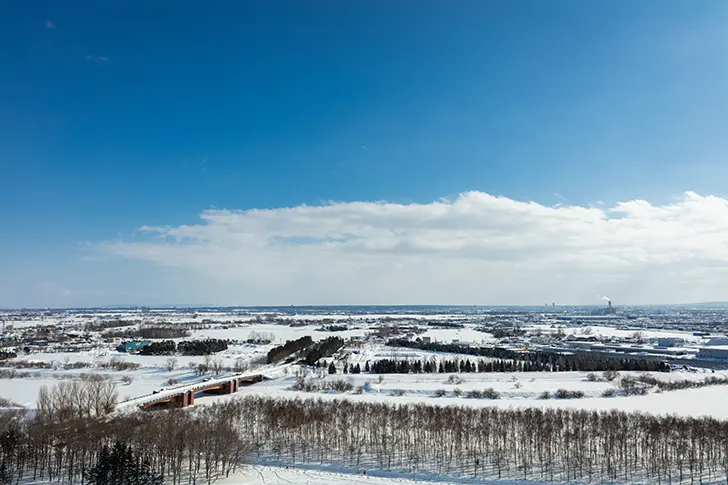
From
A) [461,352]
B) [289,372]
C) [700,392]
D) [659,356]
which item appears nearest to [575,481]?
[700,392]

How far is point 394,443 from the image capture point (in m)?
33.5

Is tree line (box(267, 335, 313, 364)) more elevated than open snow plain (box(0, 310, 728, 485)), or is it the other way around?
tree line (box(267, 335, 313, 364))

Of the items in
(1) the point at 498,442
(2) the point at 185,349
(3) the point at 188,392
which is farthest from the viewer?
(2) the point at 185,349

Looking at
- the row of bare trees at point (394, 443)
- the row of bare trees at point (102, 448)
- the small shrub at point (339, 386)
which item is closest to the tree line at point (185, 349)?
the small shrub at point (339, 386)

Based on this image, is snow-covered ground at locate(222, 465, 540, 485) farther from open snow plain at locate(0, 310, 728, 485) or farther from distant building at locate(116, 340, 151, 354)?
distant building at locate(116, 340, 151, 354)

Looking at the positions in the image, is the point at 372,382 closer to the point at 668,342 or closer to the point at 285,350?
the point at 285,350

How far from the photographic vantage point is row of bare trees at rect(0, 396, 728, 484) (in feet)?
92.6

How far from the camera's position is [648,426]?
110ft

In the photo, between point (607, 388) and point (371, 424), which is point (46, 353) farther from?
point (607, 388)

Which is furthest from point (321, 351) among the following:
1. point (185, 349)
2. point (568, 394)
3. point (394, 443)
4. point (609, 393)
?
point (394, 443)

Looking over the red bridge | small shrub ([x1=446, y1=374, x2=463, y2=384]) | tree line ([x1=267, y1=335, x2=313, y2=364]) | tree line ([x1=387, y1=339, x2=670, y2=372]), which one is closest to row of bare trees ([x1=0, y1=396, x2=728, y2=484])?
the red bridge

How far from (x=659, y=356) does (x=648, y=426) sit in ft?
204

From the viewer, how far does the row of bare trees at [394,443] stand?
92.6 feet

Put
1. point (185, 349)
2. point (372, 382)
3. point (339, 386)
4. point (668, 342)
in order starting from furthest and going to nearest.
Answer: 1. point (668, 342)
2. point (185, 349)
3. point (372, 382)
4. point (339, 386)
